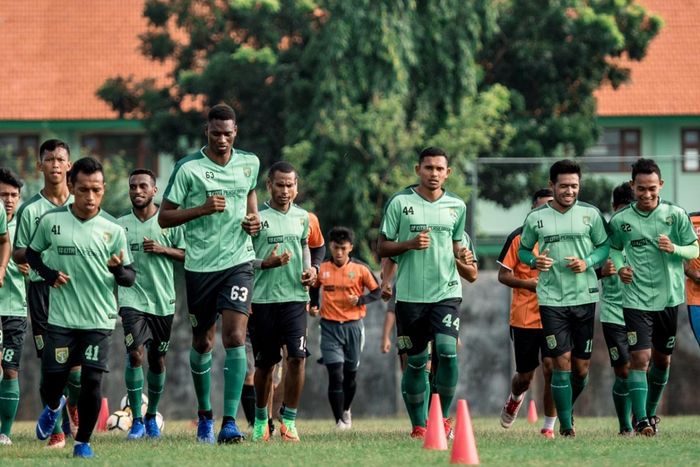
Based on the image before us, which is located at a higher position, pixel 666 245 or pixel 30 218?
pixel 30 218

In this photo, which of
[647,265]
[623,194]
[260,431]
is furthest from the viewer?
[623,194]

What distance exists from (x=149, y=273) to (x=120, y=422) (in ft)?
6.30

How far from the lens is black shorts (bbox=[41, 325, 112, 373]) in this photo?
1168cm

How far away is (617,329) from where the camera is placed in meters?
15.0

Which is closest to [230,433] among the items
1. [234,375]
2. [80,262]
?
[234,375]

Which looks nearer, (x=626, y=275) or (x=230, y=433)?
(x=230, y=433)

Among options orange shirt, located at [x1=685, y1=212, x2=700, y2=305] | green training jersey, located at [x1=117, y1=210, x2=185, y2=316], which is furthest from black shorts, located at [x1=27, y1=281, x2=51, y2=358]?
orange shirt, located at [x1=685, y1=212, x2=700, y2=305]

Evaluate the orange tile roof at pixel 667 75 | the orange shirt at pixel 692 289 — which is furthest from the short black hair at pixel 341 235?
the orange tile roof at pixel 667 75

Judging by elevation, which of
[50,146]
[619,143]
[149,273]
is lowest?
[149,273]

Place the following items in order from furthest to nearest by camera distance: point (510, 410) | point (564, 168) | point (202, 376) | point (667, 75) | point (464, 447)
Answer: point (667, 75) → point (510, 410) → point (564, 168) → point (202, 376) → point (464, 447)

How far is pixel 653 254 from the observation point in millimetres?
14094

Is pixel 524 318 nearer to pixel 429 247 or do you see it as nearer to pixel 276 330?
pixel 429 247

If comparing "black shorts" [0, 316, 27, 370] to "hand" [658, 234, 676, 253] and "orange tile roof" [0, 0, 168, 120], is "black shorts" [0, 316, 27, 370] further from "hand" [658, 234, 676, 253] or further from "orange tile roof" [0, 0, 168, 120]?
"orange tile roof" [0, 0, 168, 120]

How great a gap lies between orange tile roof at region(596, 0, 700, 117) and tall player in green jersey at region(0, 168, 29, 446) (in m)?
32.9
